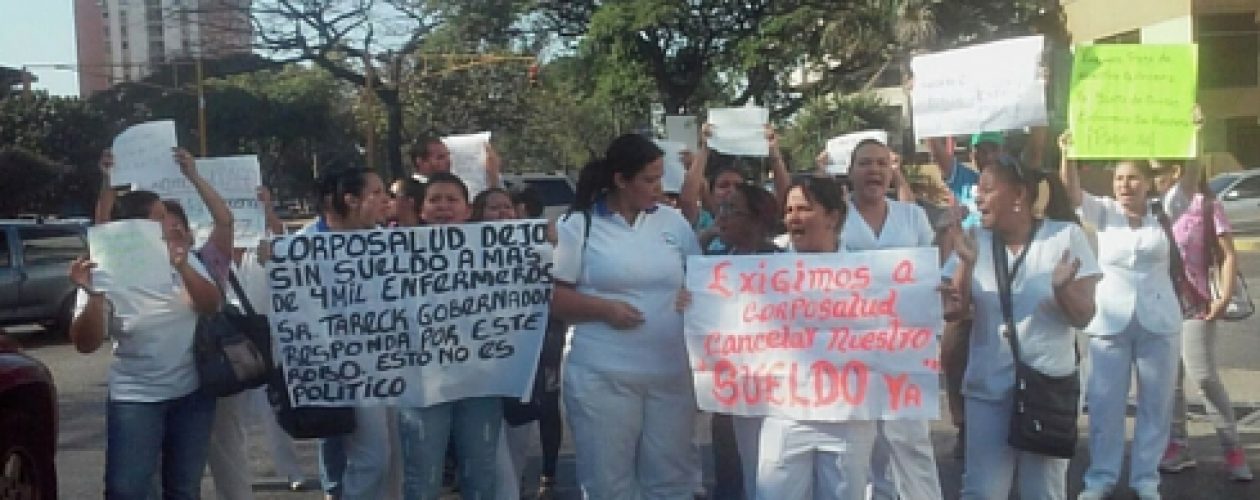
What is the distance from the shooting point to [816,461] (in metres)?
4.79

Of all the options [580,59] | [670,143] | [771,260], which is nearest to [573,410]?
[771,260]

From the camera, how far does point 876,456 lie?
5324 millimetres

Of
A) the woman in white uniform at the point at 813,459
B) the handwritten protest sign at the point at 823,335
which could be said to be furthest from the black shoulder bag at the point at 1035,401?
the woman in white uniform at the point at 813,459

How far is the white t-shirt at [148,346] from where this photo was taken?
524 centimetres

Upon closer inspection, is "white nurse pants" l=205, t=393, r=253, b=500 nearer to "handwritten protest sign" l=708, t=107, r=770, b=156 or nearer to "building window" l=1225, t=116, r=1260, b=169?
"handwritten protest sign" l=708, t=107, r=770, b=156

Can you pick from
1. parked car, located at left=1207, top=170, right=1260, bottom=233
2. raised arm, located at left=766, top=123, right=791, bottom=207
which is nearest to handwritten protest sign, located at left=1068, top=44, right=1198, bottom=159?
raised arm, located at left=766, top=123, right=791, bottom=207

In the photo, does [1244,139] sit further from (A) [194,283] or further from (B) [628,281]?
(A) [194,283]

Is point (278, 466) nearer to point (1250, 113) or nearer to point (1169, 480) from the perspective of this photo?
point (1169, 480)

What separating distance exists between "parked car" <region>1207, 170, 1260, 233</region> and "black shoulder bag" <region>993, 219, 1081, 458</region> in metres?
21.8

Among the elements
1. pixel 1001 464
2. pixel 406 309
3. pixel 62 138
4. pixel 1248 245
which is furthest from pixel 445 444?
pixel 62 138

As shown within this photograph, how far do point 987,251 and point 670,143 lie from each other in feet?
8.52

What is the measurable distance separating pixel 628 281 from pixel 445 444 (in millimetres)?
1015

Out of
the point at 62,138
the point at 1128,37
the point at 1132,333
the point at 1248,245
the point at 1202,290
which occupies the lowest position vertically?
the point at 1248,245

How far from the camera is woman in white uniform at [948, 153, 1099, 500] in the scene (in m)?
5.24
